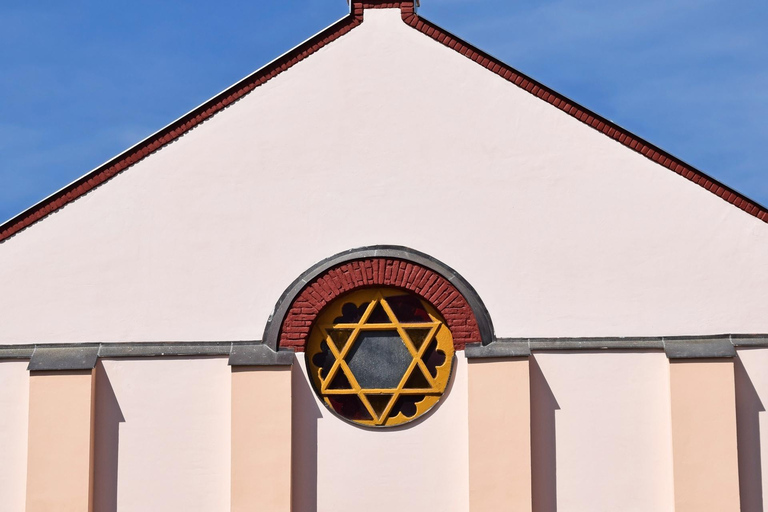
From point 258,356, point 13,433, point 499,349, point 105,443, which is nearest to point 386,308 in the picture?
point 499,349

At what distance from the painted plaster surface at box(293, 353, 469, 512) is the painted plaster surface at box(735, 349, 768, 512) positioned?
3056mm

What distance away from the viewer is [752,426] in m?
13.5

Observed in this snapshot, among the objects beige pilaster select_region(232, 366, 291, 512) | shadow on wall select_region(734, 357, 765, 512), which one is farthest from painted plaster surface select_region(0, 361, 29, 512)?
shadow on wall select_region(734, 357, 765, 512)

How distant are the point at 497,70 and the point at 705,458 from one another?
16.4 feet

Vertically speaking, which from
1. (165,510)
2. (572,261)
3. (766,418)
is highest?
(572,261)

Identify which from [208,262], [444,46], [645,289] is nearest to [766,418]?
[645,289]

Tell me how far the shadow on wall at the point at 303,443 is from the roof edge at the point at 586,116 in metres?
4.18

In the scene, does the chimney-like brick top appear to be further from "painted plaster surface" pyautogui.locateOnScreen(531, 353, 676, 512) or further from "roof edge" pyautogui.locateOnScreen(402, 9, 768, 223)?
"painted plaster surface" pyautogui.locateOnScreen(531, 353, 676, 512)

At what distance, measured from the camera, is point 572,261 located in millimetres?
13891

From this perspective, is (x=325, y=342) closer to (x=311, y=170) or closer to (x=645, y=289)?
(x=311, y=170)

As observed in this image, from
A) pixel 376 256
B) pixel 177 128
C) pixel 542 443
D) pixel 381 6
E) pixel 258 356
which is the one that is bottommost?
pixel 542 443

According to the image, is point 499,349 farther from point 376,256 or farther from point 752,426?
point 752,426

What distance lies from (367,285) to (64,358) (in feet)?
11.6

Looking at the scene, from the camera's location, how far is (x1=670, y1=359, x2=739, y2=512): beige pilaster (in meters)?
13.2
